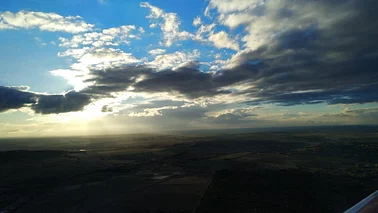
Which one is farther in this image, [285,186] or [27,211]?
[285,186]

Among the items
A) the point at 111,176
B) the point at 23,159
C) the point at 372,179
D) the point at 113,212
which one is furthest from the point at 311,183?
the point at 23,159

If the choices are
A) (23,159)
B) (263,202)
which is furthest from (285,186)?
(23,159)

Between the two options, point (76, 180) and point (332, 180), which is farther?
point (76, 180)

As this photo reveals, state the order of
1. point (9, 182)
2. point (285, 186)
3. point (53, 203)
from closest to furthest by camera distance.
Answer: point (53, 203) → point (285, 186) → point (9, 182)

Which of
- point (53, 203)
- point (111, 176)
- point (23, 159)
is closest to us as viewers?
point (53, 203)

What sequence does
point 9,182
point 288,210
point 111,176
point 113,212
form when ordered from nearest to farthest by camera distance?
1. point 288,210
2. point 113,212
3. point 9,182
4. point 111,176

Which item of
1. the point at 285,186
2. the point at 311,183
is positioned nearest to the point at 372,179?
the point at 311,183

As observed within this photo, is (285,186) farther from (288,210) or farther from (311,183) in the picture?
(288,210)

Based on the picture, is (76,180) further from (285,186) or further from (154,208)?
(285,186)

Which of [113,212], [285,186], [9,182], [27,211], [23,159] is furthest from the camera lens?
[23,159]
